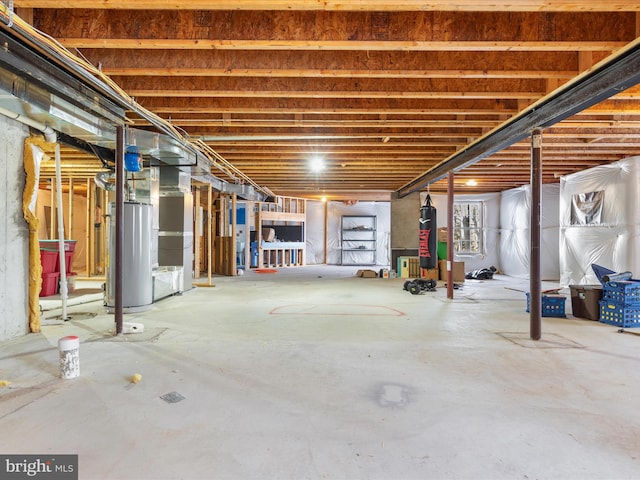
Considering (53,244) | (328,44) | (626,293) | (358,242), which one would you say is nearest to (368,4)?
(328,44)

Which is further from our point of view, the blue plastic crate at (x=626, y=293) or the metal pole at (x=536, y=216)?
the blue plastic crate at (x=626, y=293)

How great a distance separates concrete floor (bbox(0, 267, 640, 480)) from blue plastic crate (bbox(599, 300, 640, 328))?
0.22 meters

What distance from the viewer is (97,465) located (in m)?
1.56

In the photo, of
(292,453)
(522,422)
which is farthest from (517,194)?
(292,453)

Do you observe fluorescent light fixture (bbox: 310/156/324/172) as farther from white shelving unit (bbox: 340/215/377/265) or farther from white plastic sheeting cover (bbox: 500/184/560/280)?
white shelving unit (bbox: 340/215/377/265)

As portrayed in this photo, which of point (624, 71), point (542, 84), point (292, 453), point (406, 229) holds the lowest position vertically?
point (292, 453)

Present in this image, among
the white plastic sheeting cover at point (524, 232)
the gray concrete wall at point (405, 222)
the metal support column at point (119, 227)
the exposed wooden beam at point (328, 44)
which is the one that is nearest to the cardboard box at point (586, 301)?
the exposed wooden beam at point (328, 44)

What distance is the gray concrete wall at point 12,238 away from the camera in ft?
11.2

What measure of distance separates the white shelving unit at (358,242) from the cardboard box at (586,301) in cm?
816

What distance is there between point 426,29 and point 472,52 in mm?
688

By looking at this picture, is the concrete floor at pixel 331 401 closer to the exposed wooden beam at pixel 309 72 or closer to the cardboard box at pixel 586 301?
the cardboard box at pixel 586 301

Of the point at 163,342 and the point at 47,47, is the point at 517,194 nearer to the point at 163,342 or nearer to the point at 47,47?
the point at 163,342

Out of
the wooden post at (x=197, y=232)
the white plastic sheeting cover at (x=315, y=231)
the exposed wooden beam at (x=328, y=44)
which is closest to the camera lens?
the exposed wooden beam at (x=328, y=44)

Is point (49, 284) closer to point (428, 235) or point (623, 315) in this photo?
point (428, 235)
